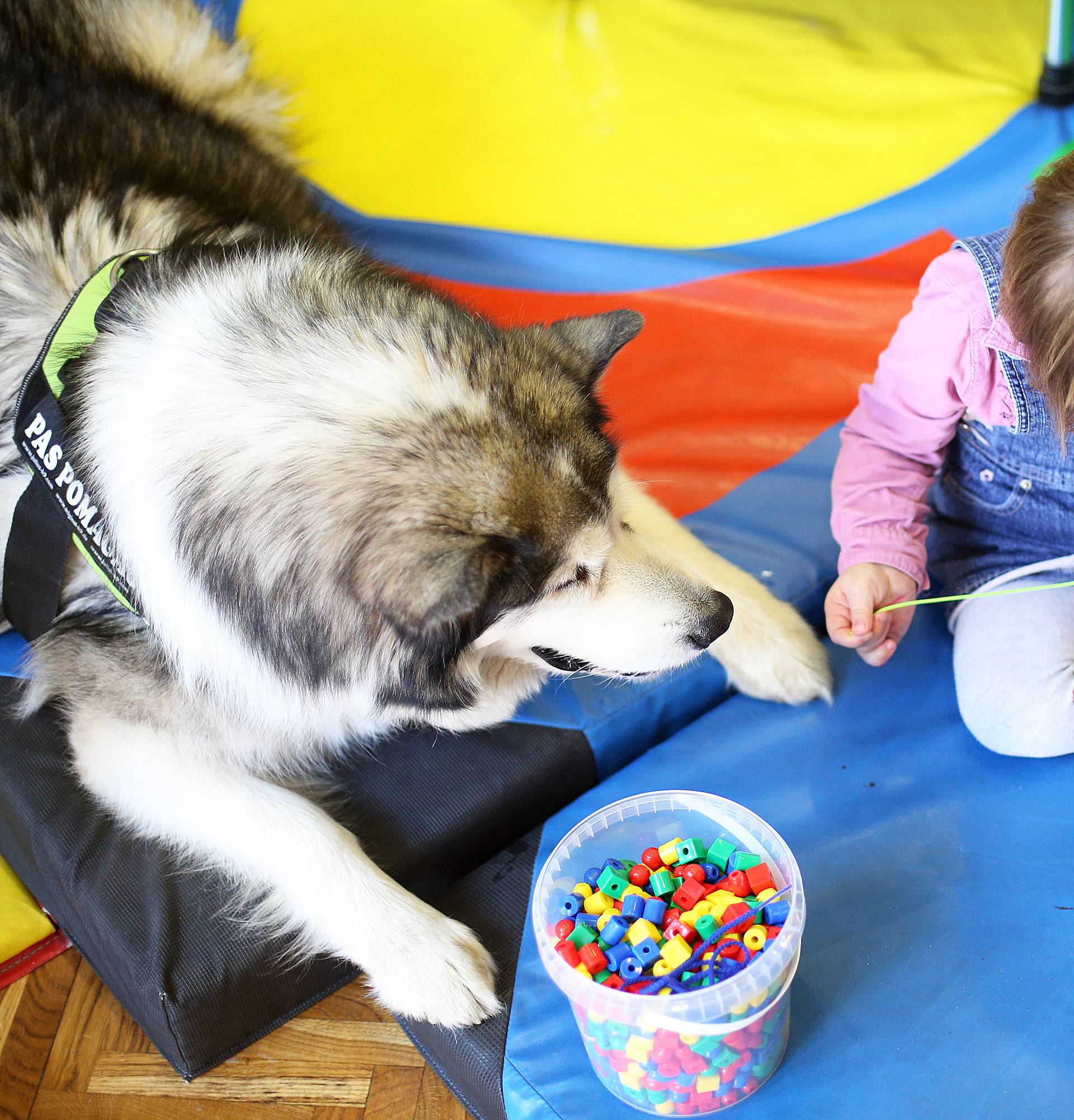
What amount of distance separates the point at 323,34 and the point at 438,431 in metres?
2.12

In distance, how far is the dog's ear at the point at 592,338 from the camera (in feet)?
4.55

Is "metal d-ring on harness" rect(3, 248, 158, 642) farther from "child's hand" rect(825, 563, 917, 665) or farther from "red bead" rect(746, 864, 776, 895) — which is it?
"child's hand" rect(825, 563, 917, 665)

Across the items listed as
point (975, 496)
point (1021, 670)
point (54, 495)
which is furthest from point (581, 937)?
point (975, 496)

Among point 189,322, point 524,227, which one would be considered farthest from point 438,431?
point 524,227

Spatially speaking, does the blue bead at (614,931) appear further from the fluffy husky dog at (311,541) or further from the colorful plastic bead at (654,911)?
the fluffy husky dog at (311,541)

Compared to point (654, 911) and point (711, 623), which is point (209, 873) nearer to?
point (654, 911)

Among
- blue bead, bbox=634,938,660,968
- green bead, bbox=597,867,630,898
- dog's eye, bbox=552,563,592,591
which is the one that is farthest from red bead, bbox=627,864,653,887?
dog's eye, bbox=552,563,592,591

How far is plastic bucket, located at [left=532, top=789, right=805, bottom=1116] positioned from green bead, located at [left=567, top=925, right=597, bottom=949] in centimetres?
2

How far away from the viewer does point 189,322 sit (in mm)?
1282

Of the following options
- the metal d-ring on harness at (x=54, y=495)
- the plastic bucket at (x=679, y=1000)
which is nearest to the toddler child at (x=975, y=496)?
the plastic bucket at (x=679, y=1000)

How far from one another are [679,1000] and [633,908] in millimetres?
161

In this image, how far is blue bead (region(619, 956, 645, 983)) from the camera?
3.70 feet

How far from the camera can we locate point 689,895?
121 centimetres

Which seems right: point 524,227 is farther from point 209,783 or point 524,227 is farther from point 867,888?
point 867,888
